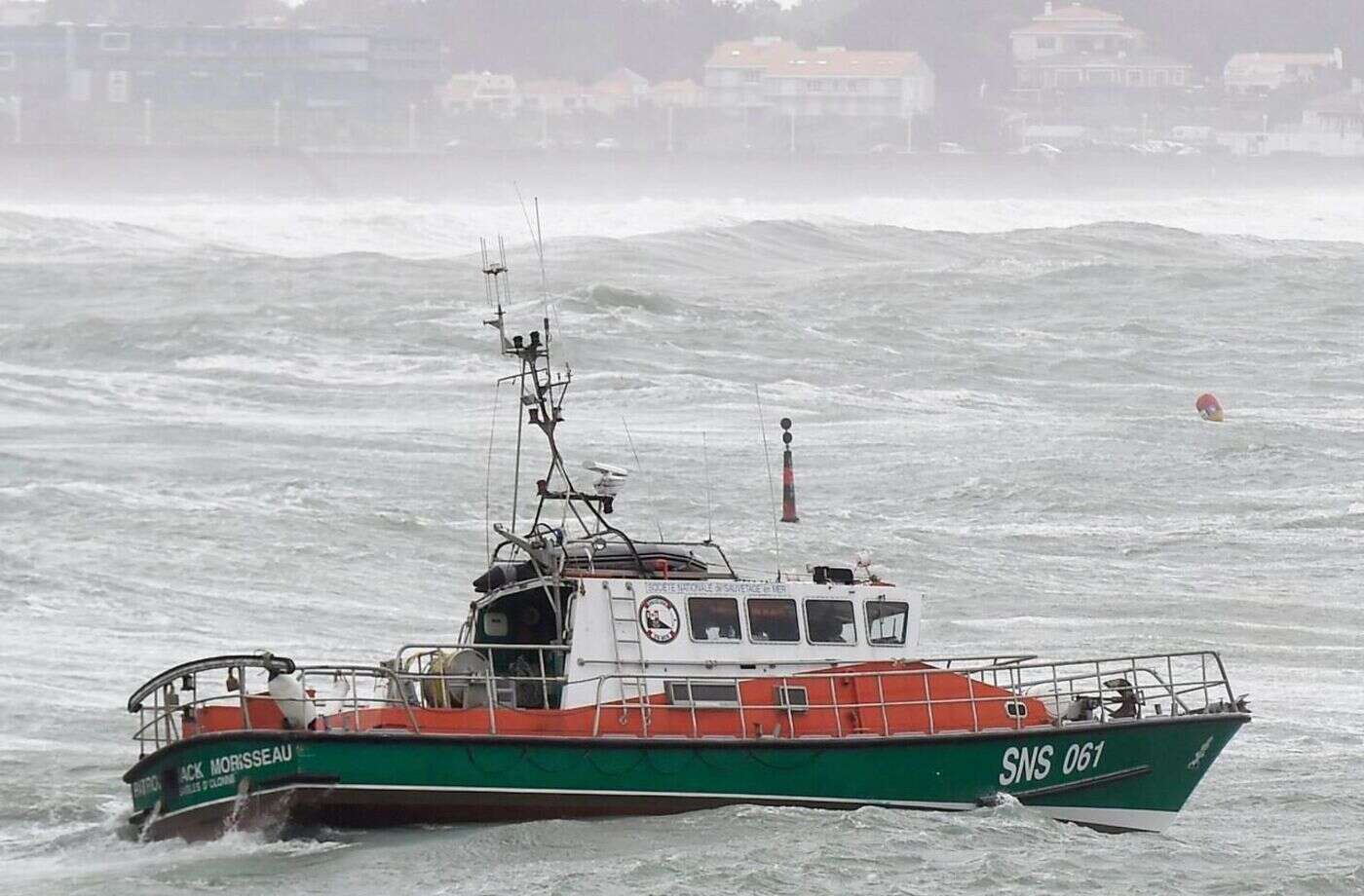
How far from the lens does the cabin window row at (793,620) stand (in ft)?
61.1

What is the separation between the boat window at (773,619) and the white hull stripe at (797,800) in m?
1.38

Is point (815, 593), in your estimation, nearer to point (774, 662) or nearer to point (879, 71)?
point (774, 662)

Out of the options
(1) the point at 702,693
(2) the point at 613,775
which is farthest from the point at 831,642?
(2) the point at 613,775

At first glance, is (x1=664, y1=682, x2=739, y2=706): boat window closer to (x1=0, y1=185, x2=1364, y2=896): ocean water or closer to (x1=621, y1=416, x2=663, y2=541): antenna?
(x1=0, y1=185, x2=1364, y2=896): ocean water

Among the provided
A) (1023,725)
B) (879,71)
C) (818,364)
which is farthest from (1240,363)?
(879,71)

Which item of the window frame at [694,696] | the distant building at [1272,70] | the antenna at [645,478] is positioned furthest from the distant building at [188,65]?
the window frame at [694,696]

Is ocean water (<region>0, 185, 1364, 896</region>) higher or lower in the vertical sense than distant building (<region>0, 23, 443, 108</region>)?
lower

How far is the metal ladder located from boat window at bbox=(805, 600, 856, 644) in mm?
1387

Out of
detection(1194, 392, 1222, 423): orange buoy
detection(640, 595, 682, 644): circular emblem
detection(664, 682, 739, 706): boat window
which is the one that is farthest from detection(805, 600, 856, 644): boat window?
detection(1194, 392, 1222, 423): orange buoy

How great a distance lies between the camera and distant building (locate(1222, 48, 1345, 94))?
18538cm

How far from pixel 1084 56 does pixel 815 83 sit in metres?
24.5

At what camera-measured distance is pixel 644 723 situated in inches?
707

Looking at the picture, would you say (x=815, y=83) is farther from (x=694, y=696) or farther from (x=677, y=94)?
(x=694, y=696)

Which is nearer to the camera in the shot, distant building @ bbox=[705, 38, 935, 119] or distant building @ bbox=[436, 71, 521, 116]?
distant building @ bbox=[436, 71, 521, 116]
